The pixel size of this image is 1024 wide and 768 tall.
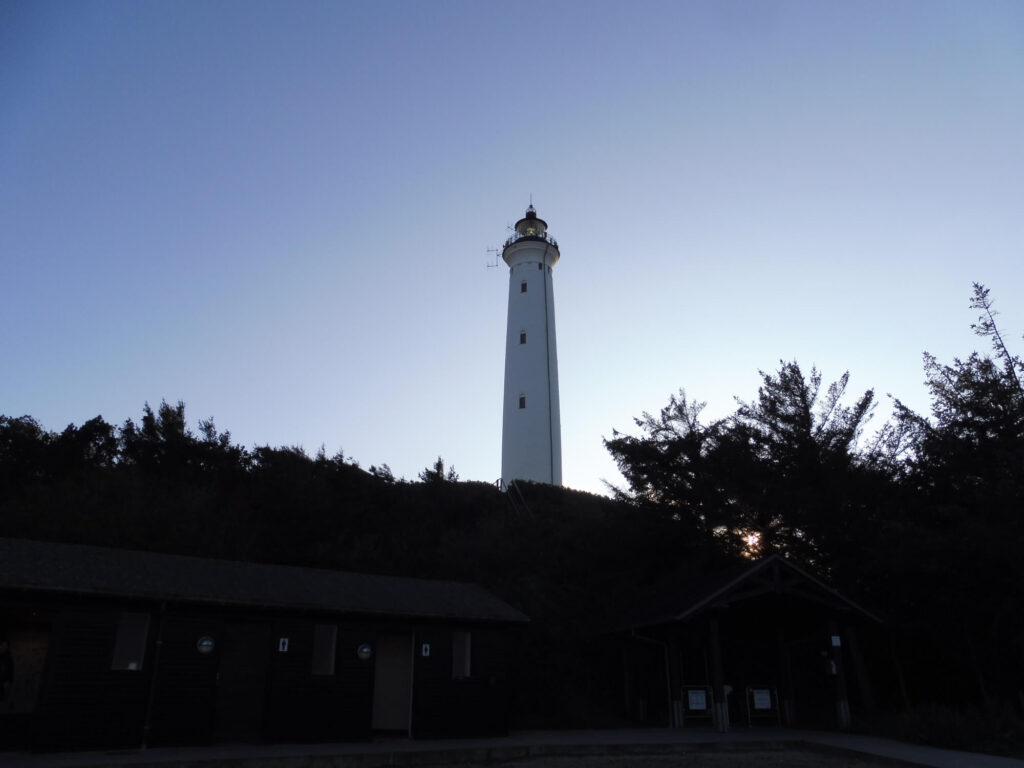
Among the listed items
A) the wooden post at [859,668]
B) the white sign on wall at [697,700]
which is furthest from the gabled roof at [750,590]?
the white sign on wall at [697,700]

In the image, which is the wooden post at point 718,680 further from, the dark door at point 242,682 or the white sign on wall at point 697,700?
the dark door at point 242,682

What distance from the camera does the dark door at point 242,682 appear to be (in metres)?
12.5

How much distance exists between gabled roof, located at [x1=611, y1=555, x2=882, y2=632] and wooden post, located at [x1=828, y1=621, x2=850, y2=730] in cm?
77

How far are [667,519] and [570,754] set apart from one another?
1054 centimetres

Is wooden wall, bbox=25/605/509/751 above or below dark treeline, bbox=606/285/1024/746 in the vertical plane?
below

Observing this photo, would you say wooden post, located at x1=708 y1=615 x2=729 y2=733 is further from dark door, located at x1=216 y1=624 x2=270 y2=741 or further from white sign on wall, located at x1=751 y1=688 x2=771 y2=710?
dark door, located at x1=216 y1=624 x2=270 y2=741

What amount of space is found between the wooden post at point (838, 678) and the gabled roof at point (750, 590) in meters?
0.77

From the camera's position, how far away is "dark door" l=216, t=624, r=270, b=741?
12492 mm

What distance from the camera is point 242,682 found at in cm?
1270

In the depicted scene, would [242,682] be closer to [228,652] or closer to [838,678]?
[228,652]

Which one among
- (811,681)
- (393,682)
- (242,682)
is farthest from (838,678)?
(242,682)

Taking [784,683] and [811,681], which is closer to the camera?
[784,683]

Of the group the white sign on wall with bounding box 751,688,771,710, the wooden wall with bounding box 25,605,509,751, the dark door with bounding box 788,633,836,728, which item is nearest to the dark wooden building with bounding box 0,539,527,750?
the wooden wall with bounding box 25,605,509,751

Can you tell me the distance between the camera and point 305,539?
73.5 feet
